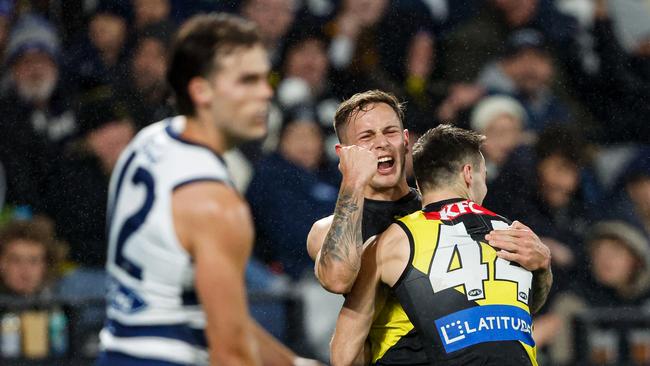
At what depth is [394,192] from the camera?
14.6 feet

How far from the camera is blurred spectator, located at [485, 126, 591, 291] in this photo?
665 centimetres

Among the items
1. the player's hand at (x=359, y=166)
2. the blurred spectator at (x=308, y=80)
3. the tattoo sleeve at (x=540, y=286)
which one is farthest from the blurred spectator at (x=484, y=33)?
the player's hand at (x=359, y=166)

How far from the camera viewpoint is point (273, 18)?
23.9ft

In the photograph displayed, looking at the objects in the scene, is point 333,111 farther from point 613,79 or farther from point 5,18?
point 5,18

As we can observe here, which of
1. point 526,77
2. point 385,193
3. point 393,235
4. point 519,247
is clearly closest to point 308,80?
point 526,77

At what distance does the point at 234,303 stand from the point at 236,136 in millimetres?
495

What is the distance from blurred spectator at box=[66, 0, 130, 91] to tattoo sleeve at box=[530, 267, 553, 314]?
3.70 metres

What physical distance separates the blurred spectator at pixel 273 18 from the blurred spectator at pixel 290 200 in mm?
797

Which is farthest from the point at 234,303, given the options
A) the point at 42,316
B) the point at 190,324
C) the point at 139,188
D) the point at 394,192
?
the point at 42,316

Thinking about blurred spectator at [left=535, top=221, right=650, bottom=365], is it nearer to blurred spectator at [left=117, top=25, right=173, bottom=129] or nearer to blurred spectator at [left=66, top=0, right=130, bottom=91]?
blurred spectator at [left=117, top=25, right=173, bottom=129]

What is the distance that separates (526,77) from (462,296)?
385 centimetres

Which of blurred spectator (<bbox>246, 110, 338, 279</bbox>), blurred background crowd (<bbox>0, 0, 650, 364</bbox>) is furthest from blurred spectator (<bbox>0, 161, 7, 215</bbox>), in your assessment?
blurred spectator (<bbox>246, 110, 338, 279</bbox>)

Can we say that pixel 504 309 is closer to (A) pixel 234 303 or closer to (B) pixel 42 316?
(A) pixel 234 303

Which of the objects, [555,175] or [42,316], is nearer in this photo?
[42,316]
